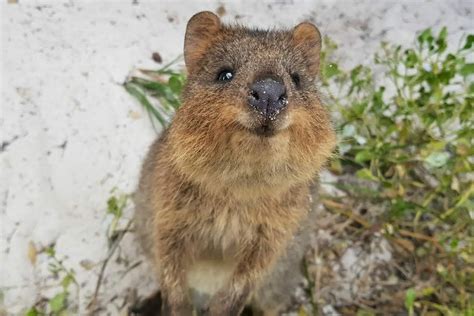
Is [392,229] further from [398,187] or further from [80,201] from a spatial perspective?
[80,201]

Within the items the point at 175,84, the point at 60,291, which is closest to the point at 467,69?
the point at 175,84

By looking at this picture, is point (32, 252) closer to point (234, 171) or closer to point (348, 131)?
point (234, 171)

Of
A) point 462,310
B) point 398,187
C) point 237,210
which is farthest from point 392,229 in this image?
point 237,210

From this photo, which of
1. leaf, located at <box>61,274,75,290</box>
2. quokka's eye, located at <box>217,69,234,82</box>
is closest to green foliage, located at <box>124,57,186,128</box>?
leaf, located at <box>61,274,75,290</box>

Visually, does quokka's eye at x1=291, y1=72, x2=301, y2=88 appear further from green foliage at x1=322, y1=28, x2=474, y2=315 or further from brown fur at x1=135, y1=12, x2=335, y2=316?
green foliage at x1=322, y1=28, x2=474, y2=315

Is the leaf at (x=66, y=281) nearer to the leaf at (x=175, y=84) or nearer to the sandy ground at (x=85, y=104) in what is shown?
the sandy ground at (x=85, y=104)
